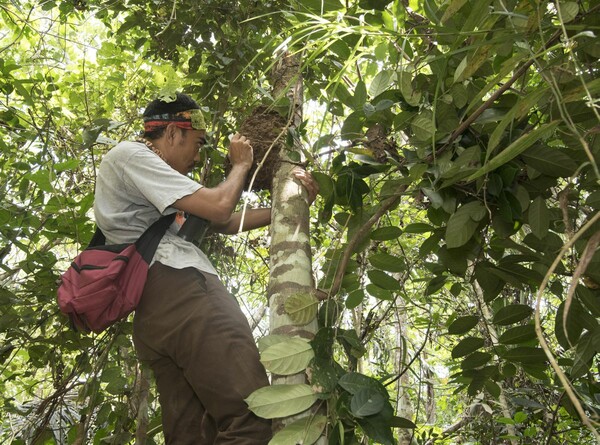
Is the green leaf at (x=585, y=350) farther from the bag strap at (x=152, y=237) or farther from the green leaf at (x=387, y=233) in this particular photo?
the bag strap at (x=152, y=237)

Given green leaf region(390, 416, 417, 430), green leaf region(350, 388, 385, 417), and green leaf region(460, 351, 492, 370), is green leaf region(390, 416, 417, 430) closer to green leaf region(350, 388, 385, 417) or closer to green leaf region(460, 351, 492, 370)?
green leaf region(350, 388, 385, 417)

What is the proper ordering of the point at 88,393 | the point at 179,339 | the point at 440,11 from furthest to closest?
the point at 88,393, the point at 179,339, the point at 440,11

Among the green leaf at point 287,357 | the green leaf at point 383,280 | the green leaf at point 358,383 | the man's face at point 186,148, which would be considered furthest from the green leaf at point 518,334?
the man's face at point 186,148

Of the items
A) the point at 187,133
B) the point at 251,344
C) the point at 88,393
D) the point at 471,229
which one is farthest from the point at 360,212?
the point at 88,393

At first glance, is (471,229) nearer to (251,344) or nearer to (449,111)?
(449,111)

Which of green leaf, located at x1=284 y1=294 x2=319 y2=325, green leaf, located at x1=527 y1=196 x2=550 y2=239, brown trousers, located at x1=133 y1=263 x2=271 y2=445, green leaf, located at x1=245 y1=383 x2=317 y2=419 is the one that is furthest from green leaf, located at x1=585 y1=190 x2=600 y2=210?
brown trousers, located at x1=133 y1=263 x2=271 y2=445

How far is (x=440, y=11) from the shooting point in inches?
64.4

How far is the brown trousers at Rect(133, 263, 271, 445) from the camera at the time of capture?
189 cm

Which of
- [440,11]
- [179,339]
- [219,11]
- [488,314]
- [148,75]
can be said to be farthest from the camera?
[488,314]

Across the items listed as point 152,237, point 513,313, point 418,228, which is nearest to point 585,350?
point 513,313

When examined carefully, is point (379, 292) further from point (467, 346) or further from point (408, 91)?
point (408, 91)

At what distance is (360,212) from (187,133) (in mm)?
1060

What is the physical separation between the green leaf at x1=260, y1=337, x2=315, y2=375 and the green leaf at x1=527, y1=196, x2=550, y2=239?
71cm

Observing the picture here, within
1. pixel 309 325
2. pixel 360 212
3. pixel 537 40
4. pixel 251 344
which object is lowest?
pixel 251 344
